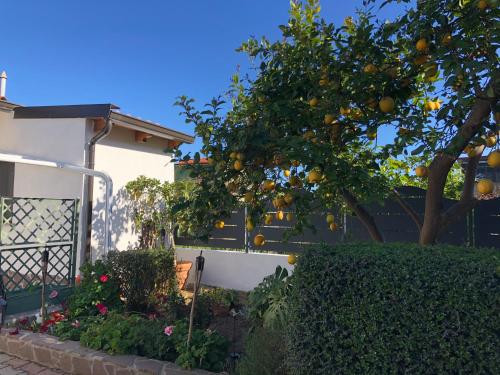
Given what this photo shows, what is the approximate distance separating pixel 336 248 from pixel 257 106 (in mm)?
1564

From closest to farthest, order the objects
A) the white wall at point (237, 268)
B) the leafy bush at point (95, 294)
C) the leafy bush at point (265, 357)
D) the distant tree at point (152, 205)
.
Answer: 1. the leafy bush at point (265, 357)
2. the leafy bush at point (95, 294)
3. the white wall at point (237, 268)
4. the distant tree at point (152, 205)

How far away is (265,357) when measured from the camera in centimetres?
310

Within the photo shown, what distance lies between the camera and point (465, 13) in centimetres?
279

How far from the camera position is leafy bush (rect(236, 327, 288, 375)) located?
304cm

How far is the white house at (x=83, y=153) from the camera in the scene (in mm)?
7348

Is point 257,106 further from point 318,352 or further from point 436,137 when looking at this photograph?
point 318,352

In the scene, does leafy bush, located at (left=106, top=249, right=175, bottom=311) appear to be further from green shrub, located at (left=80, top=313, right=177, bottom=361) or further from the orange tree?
the orange tree

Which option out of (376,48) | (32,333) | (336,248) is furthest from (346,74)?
(32,333)

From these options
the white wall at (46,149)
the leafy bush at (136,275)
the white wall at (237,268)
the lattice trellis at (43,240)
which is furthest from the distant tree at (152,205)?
the leafy bush at (136,275)

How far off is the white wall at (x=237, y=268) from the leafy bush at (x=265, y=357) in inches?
169

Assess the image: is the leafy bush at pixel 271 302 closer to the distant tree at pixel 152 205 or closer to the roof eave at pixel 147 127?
the distant tree at pixel 152 205

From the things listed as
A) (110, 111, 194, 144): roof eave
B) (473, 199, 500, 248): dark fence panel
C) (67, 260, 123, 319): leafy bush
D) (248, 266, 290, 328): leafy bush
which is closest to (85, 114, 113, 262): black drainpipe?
(110, 111, 194, 144): roof eave

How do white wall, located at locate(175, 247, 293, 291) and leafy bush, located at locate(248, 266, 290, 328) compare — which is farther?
white wall, located at locate(175, 247, 293, 291)

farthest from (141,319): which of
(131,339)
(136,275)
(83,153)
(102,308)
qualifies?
(83,153)
